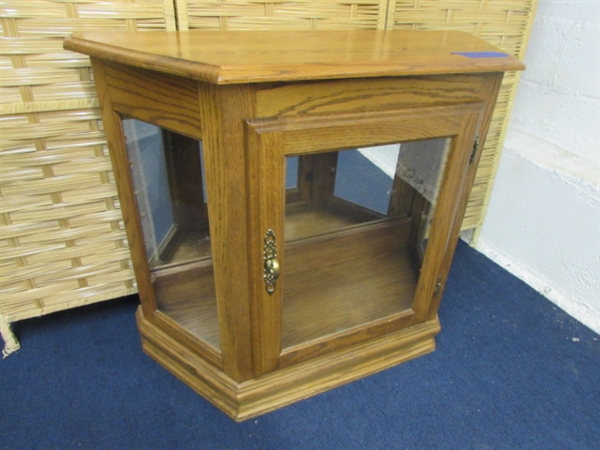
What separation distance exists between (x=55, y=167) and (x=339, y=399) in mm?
755

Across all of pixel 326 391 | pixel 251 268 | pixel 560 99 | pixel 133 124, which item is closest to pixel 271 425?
pixel 326 391

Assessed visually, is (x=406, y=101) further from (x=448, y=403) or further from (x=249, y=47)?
(x=448, y=403)

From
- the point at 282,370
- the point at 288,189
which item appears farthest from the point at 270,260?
the point at 282,370

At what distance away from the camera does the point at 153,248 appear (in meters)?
0.91

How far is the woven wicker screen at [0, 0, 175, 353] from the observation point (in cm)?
77

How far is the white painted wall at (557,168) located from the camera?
115 cm

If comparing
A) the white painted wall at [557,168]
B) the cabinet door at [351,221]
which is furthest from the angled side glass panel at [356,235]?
the white painted wall at [557,168]

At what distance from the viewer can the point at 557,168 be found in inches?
47.0

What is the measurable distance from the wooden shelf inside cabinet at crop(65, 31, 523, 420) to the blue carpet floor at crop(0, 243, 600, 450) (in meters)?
0.05

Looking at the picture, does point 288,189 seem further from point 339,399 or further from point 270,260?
point 339,399

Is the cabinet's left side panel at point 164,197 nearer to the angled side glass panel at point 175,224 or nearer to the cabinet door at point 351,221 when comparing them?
the angled side glass panel at point 175,224

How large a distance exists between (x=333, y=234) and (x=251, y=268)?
0.35m

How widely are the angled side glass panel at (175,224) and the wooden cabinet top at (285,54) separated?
150 millimetres

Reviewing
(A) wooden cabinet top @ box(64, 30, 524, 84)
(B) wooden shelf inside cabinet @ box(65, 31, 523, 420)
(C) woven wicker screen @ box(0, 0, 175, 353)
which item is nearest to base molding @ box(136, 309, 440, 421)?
(B) wooden shelf inside cabinet @ box(65, 31, 523, 420)
